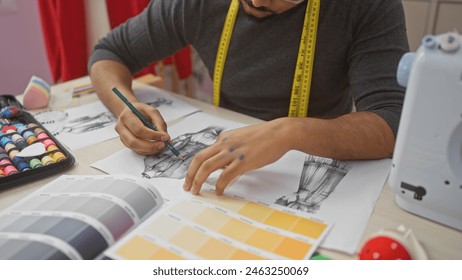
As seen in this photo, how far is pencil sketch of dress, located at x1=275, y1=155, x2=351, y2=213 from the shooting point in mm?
649

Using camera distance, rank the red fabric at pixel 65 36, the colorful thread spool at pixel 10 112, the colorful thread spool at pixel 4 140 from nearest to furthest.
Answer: the colorful thread spool at pixel 4 140 → the colorful thread spool at pixel 10 112 → the red fabric at pixel 65 36

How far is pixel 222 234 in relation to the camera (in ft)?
1.89

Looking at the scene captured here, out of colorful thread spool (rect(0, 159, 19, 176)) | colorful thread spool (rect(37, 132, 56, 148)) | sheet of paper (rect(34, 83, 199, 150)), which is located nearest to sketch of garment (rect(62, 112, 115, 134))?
sheet of paper (rect(34, 83, 199, 150))

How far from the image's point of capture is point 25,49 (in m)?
1.93

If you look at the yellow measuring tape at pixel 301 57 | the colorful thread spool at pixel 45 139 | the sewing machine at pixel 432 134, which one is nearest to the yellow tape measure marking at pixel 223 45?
the yellow measuring tape at pixel 301 57

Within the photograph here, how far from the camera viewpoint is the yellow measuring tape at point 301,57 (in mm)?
982

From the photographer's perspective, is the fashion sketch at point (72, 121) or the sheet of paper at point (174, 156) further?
the fashion sketch at point (72, 121)

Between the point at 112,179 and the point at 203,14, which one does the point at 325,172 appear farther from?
the point at 203,14

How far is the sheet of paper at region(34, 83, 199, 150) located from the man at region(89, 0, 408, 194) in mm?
47

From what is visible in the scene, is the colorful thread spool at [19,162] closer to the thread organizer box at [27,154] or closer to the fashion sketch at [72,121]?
the thread organizer box at [27,154]

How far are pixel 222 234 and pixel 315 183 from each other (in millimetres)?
216

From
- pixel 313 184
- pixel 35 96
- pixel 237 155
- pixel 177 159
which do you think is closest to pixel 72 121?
pixel 35 96

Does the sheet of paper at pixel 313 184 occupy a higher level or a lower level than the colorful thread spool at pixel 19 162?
lower

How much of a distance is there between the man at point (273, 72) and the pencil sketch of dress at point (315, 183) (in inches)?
0.9
